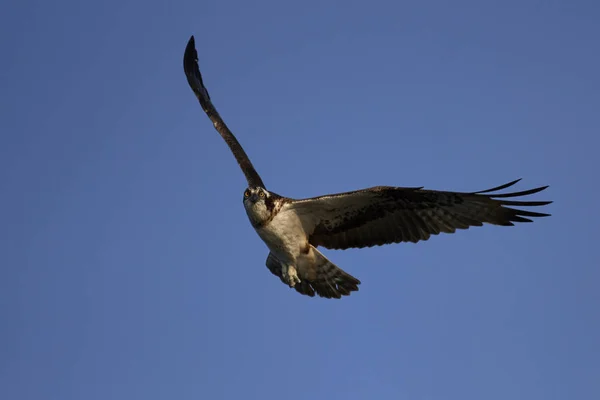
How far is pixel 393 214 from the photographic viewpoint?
37.6 ft

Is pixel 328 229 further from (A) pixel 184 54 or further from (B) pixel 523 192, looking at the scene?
(A) pixel 184 54

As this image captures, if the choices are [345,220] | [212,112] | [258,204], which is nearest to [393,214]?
[345,220]

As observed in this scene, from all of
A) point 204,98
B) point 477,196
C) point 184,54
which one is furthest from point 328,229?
point 184,54

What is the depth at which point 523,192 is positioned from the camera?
34.0ft

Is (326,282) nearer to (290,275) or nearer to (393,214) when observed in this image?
(290,275)

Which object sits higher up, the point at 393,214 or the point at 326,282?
the point at 393,214

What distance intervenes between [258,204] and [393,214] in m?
1.88

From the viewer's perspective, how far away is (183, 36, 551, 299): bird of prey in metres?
11.1

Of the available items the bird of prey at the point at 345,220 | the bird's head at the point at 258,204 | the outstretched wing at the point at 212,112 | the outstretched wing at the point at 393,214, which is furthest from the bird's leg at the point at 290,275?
the outstretched wing at the point at 212,112

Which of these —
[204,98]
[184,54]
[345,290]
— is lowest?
[345,290]

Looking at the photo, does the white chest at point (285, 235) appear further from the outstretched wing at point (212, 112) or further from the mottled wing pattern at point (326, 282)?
the outstretched wing at point (212, 112)

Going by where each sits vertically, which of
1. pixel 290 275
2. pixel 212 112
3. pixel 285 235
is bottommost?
pixel 290 275

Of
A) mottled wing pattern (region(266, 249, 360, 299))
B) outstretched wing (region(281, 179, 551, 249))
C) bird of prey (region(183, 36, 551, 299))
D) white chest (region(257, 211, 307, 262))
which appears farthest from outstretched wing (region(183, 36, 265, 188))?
mottled wing pattern (region(266, 249, 360, 299))

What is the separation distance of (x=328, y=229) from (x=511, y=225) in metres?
2.57
